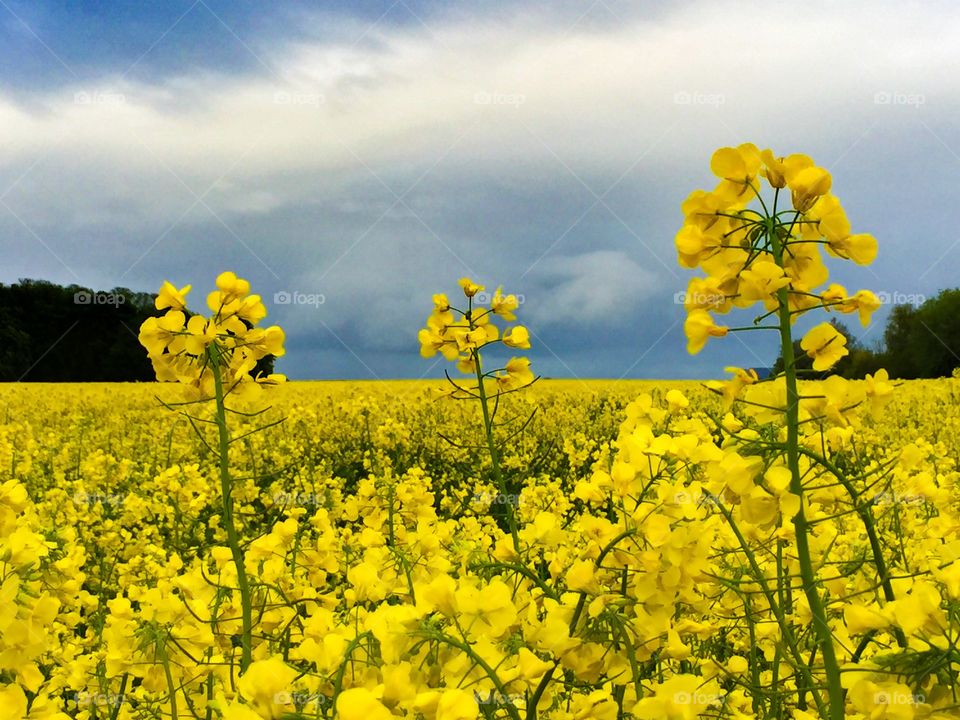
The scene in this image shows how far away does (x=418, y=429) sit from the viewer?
36.3ft

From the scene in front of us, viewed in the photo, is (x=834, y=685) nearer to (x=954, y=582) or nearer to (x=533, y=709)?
(x=954, y=582)

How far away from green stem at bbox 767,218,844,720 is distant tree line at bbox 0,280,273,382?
3543 cm

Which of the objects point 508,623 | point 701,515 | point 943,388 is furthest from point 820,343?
point 943,388

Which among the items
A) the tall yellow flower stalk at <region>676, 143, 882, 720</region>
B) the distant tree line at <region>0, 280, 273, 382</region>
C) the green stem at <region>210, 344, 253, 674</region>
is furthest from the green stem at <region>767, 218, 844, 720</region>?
the distant tree line at <region>0, 280, 273, 382</region>

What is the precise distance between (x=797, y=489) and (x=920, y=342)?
49.4 metres

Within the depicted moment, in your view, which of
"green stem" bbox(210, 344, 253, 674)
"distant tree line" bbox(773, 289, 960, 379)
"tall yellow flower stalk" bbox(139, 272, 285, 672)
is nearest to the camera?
"green stem" bbox(210, 344, 253, 674)

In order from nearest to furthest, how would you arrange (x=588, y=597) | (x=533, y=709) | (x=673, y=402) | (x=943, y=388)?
(x=533, y=709) → (x=588, y=597) → (x=673, y=402) → (x=943, y=388)

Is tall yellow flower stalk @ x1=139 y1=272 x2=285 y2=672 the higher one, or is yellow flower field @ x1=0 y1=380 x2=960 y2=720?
tall yellow flower stalk @ x1=139 y1=272 x2=285 y2=672

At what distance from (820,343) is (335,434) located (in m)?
9.93

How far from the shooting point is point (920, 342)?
43625mm

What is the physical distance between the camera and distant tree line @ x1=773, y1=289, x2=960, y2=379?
40.1 metres

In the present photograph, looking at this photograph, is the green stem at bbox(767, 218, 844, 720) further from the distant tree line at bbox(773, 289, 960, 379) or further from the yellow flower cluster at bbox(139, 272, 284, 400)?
the distant tree line at bbox(773, 289, 960, 379)

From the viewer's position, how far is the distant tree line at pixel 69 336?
111ft

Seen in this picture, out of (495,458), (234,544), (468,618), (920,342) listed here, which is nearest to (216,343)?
(234,544)
